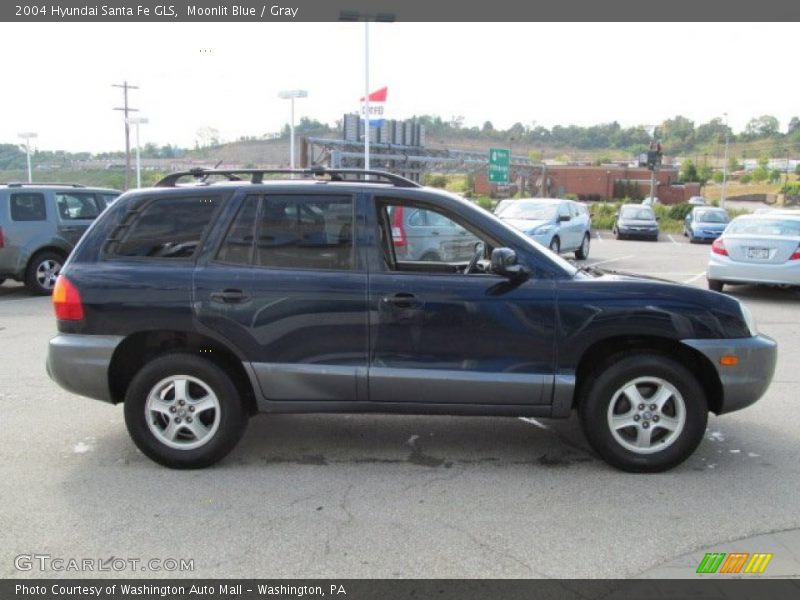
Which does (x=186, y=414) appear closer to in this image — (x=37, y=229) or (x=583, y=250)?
(x=37, y=229)

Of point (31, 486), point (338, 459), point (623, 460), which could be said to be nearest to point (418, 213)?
point (338, 459)

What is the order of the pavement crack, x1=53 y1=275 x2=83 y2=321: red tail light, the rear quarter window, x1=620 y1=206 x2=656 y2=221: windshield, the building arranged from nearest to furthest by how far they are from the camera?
1. the pavement crack
2. x1=53 y1=275 x2=83 y2=321: red tail light
3. the rear quarter window
4. x1=620 y1=206 x2=656 y2=221: windshield
5. the building

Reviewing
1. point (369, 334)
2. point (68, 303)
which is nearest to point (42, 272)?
point (68, 303)

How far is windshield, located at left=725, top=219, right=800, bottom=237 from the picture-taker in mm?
12109

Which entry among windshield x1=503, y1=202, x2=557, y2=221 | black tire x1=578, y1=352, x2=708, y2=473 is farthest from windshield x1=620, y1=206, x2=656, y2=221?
black tire x1=578, y1=352, x2=708, y2=473

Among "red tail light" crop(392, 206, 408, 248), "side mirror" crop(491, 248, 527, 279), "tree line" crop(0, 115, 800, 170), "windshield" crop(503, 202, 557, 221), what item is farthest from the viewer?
"tree line" crop(0, 115, 800, 170)

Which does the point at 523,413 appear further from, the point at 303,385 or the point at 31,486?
the point at 31,486

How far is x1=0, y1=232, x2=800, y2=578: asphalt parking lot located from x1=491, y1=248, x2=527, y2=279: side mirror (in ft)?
4.21

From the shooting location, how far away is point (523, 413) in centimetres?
469

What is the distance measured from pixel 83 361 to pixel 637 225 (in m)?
28.3

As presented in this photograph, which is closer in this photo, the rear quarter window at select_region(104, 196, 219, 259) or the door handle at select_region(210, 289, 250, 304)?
the door handle at select_region(210, 289, 250, 304)

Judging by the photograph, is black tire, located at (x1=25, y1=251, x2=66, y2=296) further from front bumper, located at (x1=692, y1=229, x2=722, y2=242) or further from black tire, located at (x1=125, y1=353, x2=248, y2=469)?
front bumper, located at (x1=692, y1=229, x2=722, y2=242)

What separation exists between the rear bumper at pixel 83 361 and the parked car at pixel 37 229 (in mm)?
8787
